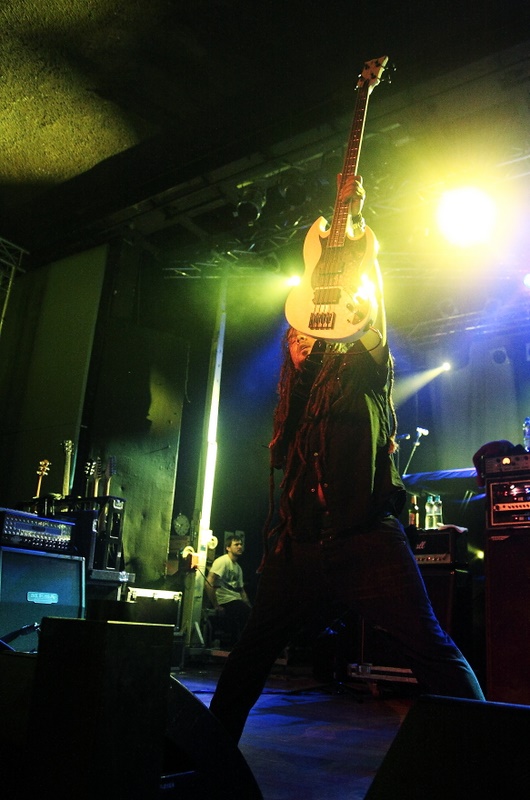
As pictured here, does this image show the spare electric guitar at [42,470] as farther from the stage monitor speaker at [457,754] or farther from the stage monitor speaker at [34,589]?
the stage monitor speaker at [457,754]

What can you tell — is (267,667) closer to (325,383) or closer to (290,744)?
(325,383)

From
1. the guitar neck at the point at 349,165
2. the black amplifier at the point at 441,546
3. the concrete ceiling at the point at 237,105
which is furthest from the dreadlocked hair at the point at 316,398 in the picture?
the concrete ceiling at the point at 237,105

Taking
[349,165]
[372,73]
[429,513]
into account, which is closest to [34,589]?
[349,165]

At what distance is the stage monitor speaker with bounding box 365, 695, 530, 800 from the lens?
931 mm

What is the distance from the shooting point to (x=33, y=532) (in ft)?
13.7

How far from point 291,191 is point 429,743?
6.21 m

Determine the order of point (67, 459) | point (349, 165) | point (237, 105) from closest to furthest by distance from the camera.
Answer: point (349, 165), point (237, 105), point (67, 459)

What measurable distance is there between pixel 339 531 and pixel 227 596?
262 inches

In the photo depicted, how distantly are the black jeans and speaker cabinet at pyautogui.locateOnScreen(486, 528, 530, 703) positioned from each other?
2.28m

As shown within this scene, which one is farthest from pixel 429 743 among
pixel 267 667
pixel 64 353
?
pixel 64 353

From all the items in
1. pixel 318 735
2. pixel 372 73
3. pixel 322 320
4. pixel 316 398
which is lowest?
pixel 318 735

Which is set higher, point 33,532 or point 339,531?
Result: point 33,532

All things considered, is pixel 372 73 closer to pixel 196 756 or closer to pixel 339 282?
pixel 339 282

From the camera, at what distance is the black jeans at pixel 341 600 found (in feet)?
5.49
